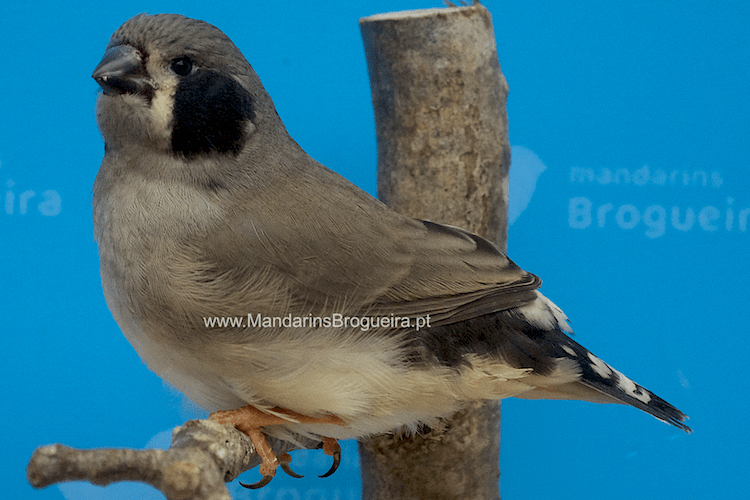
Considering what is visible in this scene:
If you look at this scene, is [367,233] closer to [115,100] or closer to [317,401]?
[317,401]

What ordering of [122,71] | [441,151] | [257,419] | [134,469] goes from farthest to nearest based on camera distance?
[441,151]
[257,419]
[122,71]
[134,469]

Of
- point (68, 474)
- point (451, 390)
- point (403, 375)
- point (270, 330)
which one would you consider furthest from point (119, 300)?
point (451, 390)

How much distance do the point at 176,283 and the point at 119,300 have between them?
18cm

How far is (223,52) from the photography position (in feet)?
5.40

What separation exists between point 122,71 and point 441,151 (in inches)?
40.7

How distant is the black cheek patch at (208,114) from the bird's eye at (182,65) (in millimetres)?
17

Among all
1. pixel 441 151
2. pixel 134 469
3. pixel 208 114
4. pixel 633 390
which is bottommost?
pixel 134 469

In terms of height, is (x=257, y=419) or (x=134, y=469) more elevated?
(x=257, y=419)

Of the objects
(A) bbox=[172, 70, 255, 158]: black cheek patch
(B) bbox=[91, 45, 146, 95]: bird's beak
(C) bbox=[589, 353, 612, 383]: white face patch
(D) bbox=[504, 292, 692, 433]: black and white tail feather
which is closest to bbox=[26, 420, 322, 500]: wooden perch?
(A) bbox=[172, 70, 255, 158]: black cheek patch

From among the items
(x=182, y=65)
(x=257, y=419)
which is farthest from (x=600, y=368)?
(x=182, y=65)

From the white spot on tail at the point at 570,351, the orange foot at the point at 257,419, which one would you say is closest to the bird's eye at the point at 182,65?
the orange foot at the point at 257,419

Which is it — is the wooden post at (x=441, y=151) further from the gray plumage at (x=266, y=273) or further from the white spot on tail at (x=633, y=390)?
the white spot on tail at (x=633, y=390)

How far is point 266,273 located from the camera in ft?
5.30

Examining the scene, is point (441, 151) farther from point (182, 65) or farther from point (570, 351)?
point (182, 65)
